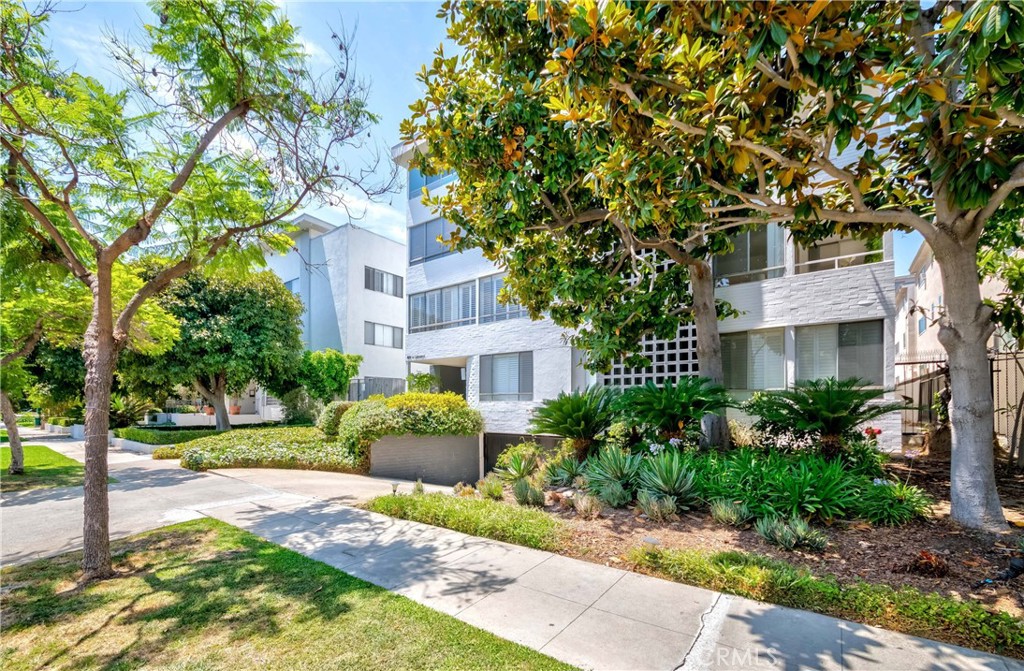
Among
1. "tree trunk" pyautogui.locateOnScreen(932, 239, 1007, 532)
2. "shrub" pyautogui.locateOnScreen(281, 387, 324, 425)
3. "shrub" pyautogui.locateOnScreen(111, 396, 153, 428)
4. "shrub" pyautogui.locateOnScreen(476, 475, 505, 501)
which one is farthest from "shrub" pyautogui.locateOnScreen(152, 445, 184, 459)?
"tree trunk" pyautogui.locateOnScreen(932, 239, 1007, 532)

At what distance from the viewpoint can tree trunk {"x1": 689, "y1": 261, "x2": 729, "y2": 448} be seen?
880cm

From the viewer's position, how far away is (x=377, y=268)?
1071 inches

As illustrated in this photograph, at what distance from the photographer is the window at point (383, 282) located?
26.6 meters

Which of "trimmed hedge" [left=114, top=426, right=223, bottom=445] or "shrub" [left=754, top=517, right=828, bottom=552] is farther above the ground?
"shrub" [left=754, top=517, right=828, bottom=552]

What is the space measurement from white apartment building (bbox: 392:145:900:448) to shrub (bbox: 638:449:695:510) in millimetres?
4854

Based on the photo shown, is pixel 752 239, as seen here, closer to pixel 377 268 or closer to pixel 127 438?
pixel 377 268

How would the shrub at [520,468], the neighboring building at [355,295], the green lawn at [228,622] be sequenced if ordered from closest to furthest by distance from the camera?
the green lawn at [228,622] < the shrub at [520,468] < the neighboring building at [355,295]

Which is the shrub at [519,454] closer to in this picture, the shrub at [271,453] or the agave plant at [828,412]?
the agave plant at [828,412]

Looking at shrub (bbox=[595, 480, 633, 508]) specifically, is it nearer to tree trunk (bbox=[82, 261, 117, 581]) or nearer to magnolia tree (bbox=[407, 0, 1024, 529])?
magnolia tree (bbox=[407, 0, 1024, 529])

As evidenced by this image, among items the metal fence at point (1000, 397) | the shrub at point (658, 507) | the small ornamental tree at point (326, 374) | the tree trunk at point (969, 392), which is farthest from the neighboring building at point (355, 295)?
the tree trunk at point (969, 392)

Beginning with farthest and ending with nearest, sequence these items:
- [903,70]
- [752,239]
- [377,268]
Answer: [377,268] < [752,239] < [903,70]

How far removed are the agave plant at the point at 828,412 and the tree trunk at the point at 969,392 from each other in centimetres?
179

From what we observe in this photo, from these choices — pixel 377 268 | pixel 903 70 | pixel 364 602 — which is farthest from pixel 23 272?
pixel 377 268

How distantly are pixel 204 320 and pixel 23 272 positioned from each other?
12.0 meters
